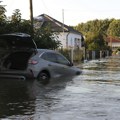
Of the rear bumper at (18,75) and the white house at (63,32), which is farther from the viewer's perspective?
the white house at (63,32)

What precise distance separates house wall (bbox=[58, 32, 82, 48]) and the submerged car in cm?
3941

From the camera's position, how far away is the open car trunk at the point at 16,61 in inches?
744

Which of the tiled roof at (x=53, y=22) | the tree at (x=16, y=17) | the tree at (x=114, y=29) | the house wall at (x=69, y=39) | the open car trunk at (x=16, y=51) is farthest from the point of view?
the tree at (x=114, y=29)

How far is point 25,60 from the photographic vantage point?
62.2ft

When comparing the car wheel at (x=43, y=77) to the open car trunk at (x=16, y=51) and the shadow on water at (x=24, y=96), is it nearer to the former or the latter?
the shadow on water at (x=24, y=96)

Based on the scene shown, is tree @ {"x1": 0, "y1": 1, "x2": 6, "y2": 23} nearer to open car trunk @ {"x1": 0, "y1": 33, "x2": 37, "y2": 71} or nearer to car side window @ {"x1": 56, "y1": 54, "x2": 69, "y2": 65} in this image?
open car trunk @ {"x1": 0, "y1": 33, "x2": 37, "y2": 71}

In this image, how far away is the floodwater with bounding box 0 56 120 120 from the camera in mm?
9992

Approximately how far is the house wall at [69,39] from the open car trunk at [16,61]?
4029cm

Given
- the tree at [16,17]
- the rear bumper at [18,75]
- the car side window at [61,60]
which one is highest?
the tree at [16,17]

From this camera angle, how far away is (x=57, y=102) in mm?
12219

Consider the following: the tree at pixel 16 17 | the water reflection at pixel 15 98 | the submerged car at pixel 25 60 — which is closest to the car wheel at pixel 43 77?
the submerged car at pixel 25 60

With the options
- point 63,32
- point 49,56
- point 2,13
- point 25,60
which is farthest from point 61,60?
point 63,32

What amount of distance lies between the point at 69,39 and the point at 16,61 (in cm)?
4780

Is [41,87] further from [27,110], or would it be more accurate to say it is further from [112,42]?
[112,42]
